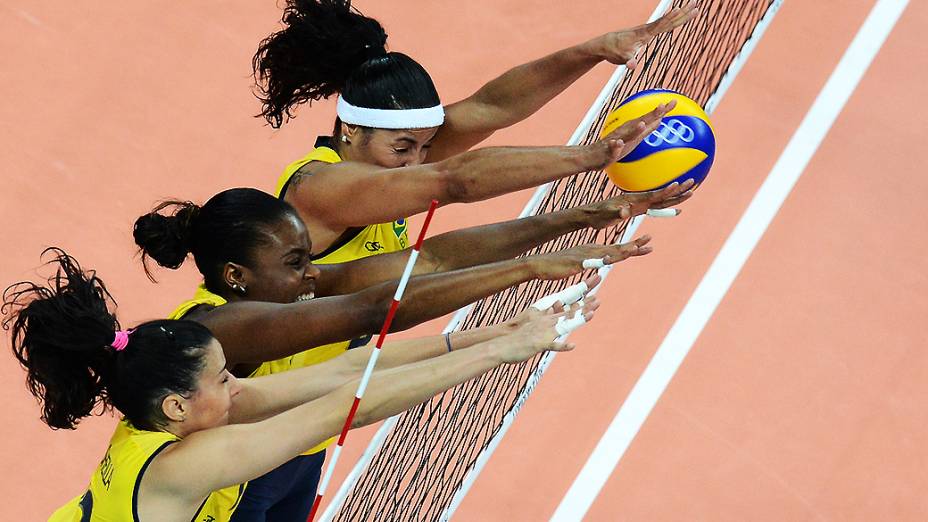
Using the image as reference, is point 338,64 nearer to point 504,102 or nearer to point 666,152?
point 504,102

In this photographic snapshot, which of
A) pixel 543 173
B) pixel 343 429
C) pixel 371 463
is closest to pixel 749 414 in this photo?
pixel 371 463

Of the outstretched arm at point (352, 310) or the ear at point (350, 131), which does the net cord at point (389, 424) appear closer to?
the ear at point (350, 131)

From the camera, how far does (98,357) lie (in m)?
3.49

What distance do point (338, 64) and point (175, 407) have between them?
170cm

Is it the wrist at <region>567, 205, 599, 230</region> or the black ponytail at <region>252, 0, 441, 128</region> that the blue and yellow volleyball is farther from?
the black ponytail at <region>252, 0, 441, 128</region>

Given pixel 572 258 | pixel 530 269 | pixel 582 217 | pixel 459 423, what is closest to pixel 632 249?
pixel 572 258

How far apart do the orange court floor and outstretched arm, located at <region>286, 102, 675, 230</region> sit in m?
2.18

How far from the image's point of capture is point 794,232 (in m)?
7.34

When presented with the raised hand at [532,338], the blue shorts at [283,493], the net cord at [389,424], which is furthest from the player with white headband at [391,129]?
the blue shorts at [283,493]

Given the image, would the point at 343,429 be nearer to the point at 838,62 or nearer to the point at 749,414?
the point at 749,414

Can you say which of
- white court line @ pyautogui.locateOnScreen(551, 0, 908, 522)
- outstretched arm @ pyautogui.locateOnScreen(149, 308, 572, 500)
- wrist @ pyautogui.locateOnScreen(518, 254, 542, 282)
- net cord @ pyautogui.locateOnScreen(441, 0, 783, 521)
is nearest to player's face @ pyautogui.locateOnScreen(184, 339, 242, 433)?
outstretched arm @ pyautogui.locateOnScreen(149, 308, 572, 500)

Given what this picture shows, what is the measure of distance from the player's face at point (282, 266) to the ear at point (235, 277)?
1 cm

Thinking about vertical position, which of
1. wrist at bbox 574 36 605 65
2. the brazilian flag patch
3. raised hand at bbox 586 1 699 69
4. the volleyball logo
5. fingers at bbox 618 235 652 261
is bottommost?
the brazilian flag patch

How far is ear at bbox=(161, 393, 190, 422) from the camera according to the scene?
11.1 feet
